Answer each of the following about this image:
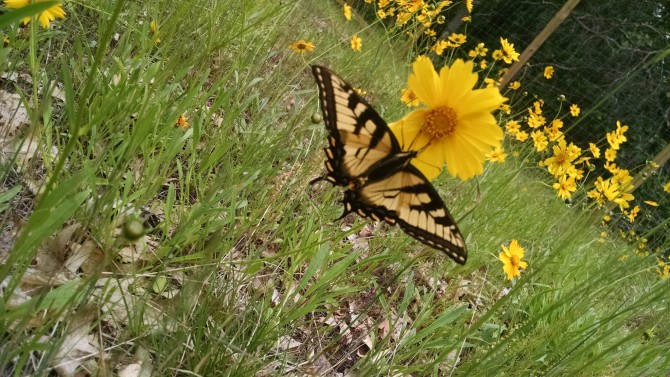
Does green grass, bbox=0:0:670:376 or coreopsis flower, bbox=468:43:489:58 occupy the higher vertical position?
coreopsis flower, bbox=468:43:489:58

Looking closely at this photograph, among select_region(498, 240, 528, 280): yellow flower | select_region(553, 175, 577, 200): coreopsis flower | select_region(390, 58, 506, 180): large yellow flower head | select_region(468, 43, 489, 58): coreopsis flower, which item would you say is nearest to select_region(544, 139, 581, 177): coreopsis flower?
select_region(553, 175, 577, 200): coreopsis flower

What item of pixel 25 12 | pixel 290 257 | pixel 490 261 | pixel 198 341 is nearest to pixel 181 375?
pixel 198 341

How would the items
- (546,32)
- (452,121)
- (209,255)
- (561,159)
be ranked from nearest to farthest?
(209,255) → (452,121) → (561,159) → (546,32)

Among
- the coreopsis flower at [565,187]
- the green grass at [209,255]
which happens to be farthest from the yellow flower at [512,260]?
the coreopsis flower at [565,187]

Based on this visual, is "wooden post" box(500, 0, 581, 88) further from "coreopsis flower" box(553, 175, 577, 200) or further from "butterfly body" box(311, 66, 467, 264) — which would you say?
"butterfly body" box(311, 66, 467, 264)

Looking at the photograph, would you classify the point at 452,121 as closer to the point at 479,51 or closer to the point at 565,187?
the point at 565,187

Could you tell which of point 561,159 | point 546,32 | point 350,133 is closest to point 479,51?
point 561,159
